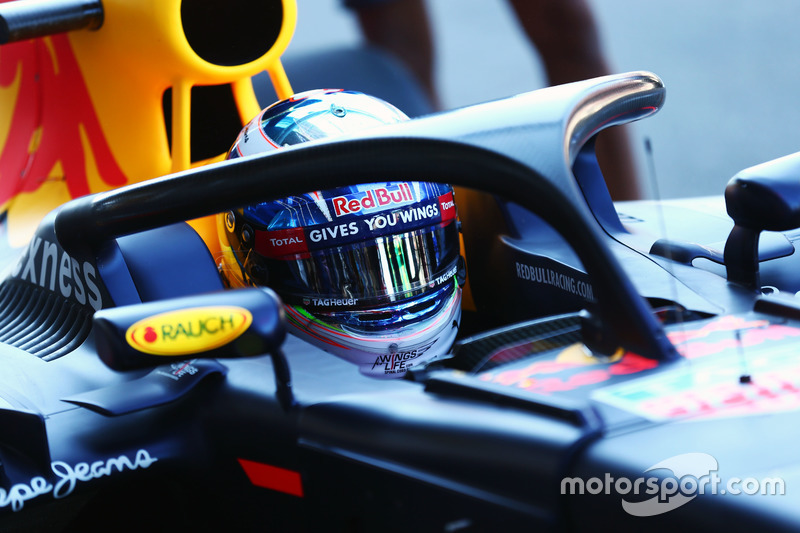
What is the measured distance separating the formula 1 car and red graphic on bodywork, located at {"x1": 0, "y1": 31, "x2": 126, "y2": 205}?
574 millimetres

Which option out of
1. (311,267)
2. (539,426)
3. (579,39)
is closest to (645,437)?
(539,426)

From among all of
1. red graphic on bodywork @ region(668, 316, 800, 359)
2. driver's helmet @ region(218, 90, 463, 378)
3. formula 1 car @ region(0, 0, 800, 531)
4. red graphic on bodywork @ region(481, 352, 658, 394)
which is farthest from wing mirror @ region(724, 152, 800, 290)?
driver's helmet @ region(218, 90, 463, 378)

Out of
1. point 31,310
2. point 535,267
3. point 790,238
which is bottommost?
point 790,238

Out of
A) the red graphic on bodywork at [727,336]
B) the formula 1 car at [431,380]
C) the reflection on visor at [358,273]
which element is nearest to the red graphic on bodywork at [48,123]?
the formula 1 car at [431,380]

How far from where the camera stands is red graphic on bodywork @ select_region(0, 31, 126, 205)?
1.95m

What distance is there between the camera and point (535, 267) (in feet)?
4.85

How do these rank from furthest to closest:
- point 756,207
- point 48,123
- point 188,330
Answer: point 48,123 → point 756,207 → point 188,330

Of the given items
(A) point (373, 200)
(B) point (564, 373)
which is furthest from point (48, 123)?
(B) point (564, 373)

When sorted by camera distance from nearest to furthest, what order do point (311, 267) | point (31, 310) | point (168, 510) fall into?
point (168, 510) → point (311, 267) → point (31, 310)

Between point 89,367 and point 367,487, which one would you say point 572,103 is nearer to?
point 367,487

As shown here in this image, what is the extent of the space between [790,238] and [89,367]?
1299 mm

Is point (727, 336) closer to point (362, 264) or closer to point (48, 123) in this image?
point (362, 264)

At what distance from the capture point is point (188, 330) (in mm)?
868

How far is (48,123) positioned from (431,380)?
1.54m
